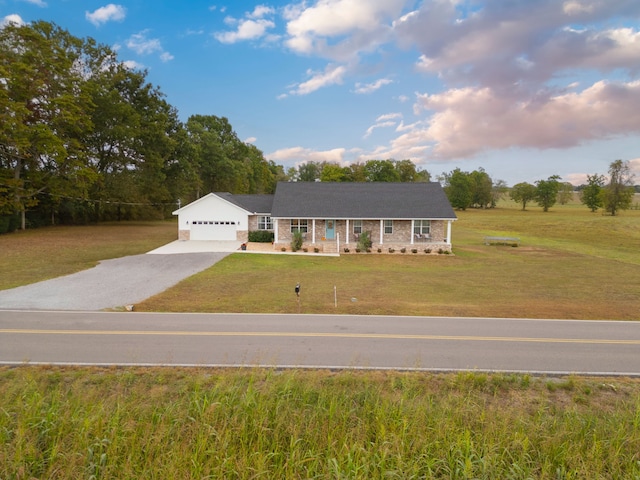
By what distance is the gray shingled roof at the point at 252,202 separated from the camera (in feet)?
111

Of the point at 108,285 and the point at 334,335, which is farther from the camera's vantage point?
the point at 108,285

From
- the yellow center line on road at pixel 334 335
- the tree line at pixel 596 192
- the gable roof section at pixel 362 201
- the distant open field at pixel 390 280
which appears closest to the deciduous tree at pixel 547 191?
the tree line at pixel 596 192

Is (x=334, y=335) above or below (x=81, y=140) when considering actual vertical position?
below

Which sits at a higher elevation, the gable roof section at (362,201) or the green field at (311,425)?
the gable roof section at (362,201)

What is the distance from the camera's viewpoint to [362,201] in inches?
1261

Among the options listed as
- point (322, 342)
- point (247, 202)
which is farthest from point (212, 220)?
point (322, 342)

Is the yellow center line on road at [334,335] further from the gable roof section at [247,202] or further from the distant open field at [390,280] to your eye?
the gable roof section at [247,202]

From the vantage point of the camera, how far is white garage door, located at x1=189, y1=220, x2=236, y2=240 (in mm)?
33094

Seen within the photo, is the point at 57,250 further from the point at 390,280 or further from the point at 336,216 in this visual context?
the point at 390,280

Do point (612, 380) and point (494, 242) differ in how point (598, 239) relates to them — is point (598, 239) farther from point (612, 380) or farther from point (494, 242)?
point (612, 380)

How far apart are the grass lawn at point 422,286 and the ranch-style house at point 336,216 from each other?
104 inches

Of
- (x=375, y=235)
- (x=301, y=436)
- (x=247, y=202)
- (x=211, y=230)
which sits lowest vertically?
(x=301, y=436)

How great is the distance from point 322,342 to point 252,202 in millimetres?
27661

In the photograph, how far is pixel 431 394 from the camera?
6555mm
